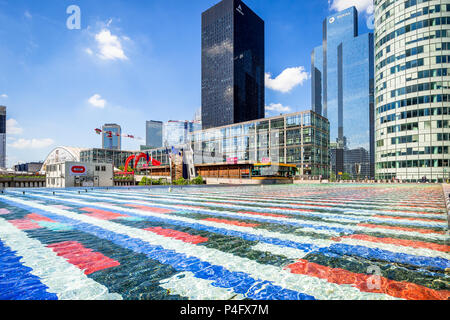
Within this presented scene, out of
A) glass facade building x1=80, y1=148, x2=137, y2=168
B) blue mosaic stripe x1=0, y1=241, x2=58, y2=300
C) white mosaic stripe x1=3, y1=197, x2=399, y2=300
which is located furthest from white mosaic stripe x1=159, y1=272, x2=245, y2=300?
glass facade building x1=80, y1=148, x2=137, y2=168

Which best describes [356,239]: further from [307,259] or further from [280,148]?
[280,148]

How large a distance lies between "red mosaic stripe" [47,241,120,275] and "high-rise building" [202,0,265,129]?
15327cm

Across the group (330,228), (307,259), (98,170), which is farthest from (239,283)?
(98,170)

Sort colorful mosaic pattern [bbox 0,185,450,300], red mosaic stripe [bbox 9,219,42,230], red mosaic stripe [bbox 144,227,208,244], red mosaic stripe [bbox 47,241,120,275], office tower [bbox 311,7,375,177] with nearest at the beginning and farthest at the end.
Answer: colorful mosaic pattern [bbox 0,185,450,300] → red mosaic stripe [bbox 47,241,120,275] → red mosaic stripe [bbox 144,227,208,244] → red mosaic stripe [bbox 9,219,42,230] → office tower [bbox 311,7,375,177]

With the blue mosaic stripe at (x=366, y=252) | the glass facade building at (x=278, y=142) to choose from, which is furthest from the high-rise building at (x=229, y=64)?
the blue mosaic stripe at (x=366, y=252)

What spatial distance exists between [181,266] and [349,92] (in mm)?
227594

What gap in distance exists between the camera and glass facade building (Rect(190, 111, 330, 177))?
74500mm

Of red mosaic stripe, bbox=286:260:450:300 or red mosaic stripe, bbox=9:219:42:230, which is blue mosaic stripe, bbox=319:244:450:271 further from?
red mosaic stripe, bbox=9:219:42:230

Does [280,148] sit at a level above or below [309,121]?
below

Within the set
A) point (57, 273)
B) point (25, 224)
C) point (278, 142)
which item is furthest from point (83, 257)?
point (278, 142)

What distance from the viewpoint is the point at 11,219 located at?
762cm

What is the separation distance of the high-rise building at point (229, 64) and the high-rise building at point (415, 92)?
10297 cm

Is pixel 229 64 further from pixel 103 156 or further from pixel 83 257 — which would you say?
pixel 83 257
